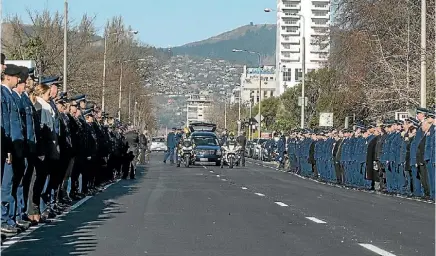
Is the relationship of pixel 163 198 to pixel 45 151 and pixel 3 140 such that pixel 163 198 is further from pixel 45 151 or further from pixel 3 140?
pixel 3 140

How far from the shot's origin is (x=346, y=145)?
36.7m

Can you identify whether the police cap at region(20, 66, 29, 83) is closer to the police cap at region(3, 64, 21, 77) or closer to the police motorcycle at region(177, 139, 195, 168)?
the police cap at region(3, 64, 21, 77)

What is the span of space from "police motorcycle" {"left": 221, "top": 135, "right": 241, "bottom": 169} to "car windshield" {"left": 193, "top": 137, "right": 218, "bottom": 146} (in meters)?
0.57

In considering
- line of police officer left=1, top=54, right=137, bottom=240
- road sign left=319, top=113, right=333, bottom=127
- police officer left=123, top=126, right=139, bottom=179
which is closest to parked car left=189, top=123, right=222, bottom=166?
road sign left=319, top=113, right=333, bottom=127

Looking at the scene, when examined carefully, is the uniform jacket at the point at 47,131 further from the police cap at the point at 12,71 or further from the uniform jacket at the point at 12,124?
the uniform jacket at the point at 12,124

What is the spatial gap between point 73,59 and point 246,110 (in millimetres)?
97524

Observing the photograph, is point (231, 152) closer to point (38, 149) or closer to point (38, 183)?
point (38, 183)

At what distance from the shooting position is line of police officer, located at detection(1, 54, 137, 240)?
15.3 metres

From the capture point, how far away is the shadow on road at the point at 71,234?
13.1 meters

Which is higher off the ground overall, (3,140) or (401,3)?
(401,3)

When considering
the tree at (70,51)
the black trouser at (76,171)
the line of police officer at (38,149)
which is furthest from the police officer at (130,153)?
the black trouser at (76,171)

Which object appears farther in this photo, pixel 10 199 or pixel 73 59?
pixel 73 59

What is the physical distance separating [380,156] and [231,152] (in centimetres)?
2481

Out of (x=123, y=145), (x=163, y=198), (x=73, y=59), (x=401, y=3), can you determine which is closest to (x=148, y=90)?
(x=73, y=59)
